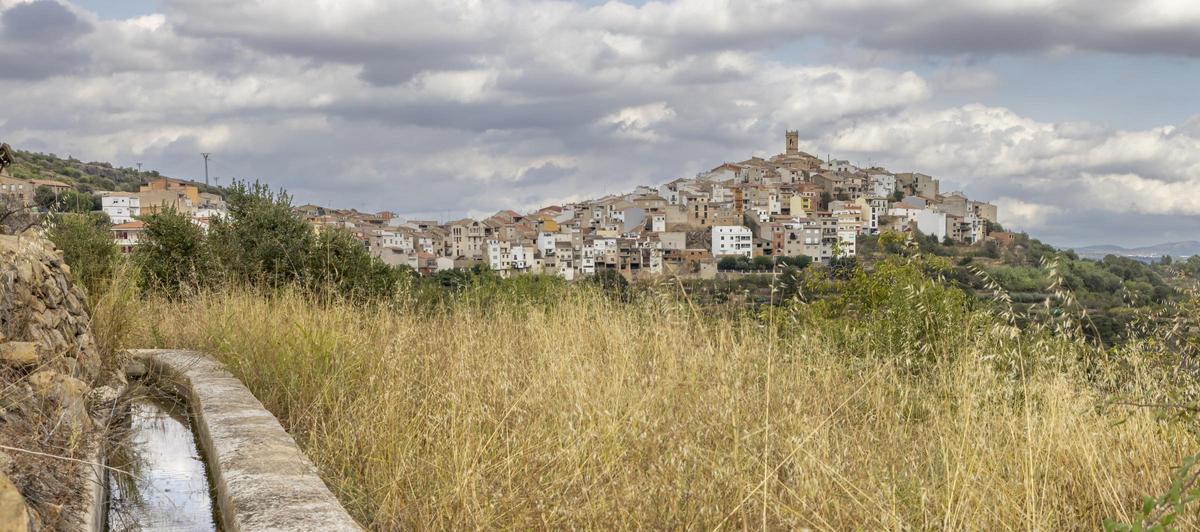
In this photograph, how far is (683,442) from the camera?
9.03 feet

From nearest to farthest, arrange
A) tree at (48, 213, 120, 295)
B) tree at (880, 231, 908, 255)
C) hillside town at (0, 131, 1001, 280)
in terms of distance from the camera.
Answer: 1. tree at (880, 231, 908, 255)
2. tree at (48, 213, 120, 295)
3. hillside town at (0, 131, 1001, 280)

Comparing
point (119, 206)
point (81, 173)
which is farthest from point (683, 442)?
point (81, 173)

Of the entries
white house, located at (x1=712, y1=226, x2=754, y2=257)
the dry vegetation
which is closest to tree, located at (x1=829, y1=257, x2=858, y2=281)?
the dry vegetation

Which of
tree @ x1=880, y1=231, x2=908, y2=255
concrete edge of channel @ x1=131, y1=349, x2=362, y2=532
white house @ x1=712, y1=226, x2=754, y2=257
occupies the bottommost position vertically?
concrete edge of channel @ x1=131, y1=349, x2=362, y2=532

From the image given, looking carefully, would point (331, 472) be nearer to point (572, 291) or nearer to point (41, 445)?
point (41, 445)

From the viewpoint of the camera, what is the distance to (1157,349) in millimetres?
4105

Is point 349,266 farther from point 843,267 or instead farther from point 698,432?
point 698,432

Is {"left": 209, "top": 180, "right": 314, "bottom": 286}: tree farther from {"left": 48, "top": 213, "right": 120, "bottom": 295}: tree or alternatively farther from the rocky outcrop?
the rocky outcrop

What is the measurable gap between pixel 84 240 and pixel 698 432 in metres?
8.72

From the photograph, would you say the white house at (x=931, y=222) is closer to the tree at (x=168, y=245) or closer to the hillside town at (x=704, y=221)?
the hillside town at (x=704, y=221)

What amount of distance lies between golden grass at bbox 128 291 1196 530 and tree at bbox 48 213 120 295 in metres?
4.35

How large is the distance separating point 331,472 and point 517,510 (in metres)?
1.29

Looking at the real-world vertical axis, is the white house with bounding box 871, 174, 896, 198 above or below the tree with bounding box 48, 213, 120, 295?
above

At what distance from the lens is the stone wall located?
282cm
